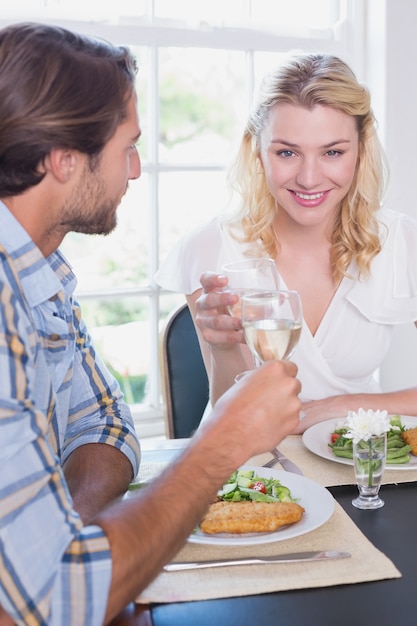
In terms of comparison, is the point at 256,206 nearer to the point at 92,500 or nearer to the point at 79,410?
the point at 79,410

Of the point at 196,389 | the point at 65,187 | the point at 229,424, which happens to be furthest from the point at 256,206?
the point at 229,424

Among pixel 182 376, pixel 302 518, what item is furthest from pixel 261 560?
pixel 182 376

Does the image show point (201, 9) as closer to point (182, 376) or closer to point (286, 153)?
point (286, 153)

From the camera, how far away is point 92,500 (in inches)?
57.6

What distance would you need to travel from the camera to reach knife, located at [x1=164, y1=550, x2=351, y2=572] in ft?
4.01

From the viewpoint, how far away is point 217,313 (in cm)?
176

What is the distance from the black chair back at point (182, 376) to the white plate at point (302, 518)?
2.59 ft

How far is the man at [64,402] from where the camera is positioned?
40.1 inches

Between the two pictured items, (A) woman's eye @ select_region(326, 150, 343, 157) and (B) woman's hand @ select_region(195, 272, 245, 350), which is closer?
(B) woman's hand @ select_region(195, 272, 245, 350)

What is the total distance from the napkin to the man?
0.10m

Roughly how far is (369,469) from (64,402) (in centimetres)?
60

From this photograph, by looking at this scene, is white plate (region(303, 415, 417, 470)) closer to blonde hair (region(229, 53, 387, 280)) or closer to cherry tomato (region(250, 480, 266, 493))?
cherry tomato (region(250, 480, 266, 493))

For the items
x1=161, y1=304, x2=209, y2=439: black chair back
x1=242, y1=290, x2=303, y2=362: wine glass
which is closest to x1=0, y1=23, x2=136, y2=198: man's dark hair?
x1=242, y1=290, x2=303, y2=362: wine glass

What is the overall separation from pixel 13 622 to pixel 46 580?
0.14 metres
